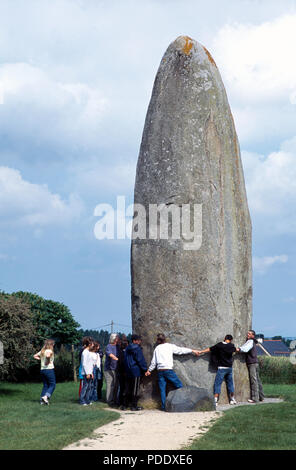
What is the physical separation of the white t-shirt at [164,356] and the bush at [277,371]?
1144cm

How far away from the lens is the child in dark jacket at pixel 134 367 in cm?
1432

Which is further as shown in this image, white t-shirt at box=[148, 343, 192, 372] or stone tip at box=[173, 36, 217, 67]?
stone tip at box=[173, 36, 217, 67]

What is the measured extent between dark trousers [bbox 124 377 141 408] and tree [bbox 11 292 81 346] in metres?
11.6

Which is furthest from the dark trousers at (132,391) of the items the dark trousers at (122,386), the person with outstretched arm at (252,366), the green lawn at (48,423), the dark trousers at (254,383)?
the dark trousers at (254,383)

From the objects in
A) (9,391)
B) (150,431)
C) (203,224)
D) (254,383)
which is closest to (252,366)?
(254,383)

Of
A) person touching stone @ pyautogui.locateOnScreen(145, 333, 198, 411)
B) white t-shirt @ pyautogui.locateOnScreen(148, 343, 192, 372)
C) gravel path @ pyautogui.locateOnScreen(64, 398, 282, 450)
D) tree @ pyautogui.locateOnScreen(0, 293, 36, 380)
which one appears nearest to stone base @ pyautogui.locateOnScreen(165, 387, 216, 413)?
gravel path @ pyautogui.locateOnScreen(64, 398, 282, 450)

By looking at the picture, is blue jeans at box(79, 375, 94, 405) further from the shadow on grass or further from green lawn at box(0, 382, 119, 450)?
the shadow on grass

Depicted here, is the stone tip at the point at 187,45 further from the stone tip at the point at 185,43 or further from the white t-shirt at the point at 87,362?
the white t-shirt at the point at 87,362

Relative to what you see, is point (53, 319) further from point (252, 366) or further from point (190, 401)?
point (190, 401)

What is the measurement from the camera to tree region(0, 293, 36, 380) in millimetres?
19102

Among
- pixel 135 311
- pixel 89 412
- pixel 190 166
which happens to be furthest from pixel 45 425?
pixel 190 166

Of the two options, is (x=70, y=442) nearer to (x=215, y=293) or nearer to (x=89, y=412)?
(x=89, y=412)

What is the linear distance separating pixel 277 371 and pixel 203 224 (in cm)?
1171
